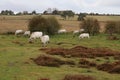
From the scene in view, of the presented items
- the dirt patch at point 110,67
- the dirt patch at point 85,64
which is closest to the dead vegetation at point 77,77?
the dirt patch at point 110,67

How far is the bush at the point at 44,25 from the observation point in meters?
68.5

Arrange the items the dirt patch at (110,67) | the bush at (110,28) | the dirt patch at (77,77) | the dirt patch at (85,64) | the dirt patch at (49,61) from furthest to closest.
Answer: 1. the bush at (110,28)
2. the dirt patch at (85,64)
3. the dirt patch at (49,61)
4. the dirt patch at (110,67)
5. the dirt patch at (77,77)

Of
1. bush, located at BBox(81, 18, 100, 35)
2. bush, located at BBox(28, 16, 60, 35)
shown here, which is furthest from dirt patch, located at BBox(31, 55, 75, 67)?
bush, located at BBox(81, 18, 100, 35)

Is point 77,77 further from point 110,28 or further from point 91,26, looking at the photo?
point 91,26

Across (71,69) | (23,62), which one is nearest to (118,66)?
(71,69)

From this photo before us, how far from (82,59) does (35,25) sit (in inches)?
1474

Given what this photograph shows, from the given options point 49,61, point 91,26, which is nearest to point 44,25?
point 91,26

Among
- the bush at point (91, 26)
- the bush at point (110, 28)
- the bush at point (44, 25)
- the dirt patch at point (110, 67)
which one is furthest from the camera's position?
the bush at point (91, 26)

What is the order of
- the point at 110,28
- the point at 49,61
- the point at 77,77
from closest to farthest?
the point at 77,77, the point at 49,61, the point at 110,28

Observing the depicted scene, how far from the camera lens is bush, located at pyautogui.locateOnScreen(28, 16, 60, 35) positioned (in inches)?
2696

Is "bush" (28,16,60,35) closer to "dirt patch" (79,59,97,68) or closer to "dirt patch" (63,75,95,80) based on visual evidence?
"dirt patch" (79,59,97,68)

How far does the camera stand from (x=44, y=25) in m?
68.9

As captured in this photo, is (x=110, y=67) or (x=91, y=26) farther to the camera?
(x=91, y=26)

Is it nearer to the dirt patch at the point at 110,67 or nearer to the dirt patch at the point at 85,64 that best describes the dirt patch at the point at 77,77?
the dirt patch at the point at 110,67
